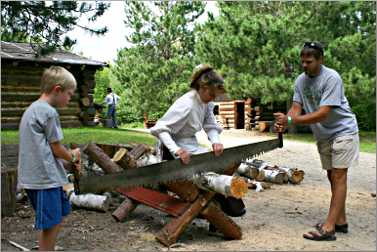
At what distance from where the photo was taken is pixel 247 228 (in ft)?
17.7

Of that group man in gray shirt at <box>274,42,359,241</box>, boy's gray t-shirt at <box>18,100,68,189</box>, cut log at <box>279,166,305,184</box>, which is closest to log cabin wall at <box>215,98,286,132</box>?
cut log at <box>279,166,305,184</box>

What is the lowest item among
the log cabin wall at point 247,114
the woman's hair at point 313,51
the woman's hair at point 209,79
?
the log cabin wall at point 247,114

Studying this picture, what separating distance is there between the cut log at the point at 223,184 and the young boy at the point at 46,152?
1.48 meters

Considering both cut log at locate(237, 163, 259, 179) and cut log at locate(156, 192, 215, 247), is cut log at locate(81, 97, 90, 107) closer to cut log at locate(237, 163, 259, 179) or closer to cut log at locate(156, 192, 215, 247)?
cut log at locate(237, 163, 259, 179)

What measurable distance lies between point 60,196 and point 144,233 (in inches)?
61.1

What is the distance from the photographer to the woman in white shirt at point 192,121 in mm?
4699

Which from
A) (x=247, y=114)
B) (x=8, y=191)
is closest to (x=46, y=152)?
(x=8, y=191)

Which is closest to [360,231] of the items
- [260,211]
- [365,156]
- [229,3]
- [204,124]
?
[260,211]

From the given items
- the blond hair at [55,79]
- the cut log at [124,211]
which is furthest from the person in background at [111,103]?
the blond hair at [55,79]

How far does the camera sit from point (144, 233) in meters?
5.14

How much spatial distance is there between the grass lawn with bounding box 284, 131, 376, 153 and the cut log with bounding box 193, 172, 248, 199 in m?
11.9

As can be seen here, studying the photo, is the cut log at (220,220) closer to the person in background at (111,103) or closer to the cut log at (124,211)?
the cut log at (124,211)

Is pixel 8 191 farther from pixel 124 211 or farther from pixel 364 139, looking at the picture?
pixel 364 139

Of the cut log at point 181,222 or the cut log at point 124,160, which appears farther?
the cut log at point 124,160
